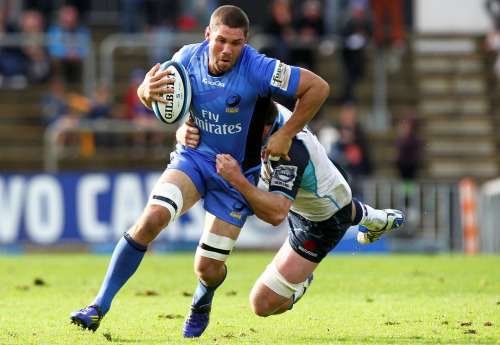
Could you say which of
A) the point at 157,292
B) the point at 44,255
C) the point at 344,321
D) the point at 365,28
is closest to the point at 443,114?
the point at 365,28

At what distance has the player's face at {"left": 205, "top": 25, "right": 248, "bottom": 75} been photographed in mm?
7102

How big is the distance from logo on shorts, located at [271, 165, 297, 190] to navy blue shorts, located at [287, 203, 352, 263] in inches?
31.9

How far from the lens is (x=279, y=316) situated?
8406mm

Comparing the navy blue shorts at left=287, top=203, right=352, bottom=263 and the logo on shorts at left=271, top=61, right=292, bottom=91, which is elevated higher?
the logo on shorts at left=271, top=61, right=292, bottom=91

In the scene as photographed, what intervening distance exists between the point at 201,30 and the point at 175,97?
15.1 metres

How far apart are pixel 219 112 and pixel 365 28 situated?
13847 mm

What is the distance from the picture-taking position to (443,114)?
22203 mm

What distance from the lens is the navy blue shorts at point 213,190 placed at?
24.1ft

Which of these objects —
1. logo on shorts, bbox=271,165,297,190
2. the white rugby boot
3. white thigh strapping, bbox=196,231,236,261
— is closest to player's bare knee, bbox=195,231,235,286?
white thigh strapping, bbox=196,231,236,261

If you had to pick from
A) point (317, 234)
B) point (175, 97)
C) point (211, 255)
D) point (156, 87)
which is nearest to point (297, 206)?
point (317, 234)

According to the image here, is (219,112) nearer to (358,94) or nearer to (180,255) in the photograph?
(180,255)

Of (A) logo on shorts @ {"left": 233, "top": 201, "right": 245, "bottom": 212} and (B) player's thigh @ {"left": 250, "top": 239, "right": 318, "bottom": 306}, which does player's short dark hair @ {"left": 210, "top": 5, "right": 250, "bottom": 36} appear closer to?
(A) logo on shorts @ {"left": 233, "top": 201, "right": 245, "bottom": 212}

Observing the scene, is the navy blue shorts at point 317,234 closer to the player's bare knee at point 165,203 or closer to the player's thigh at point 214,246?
the player's thigh at point 214,246

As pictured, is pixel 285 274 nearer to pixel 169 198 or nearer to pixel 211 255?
pixel 211 255
